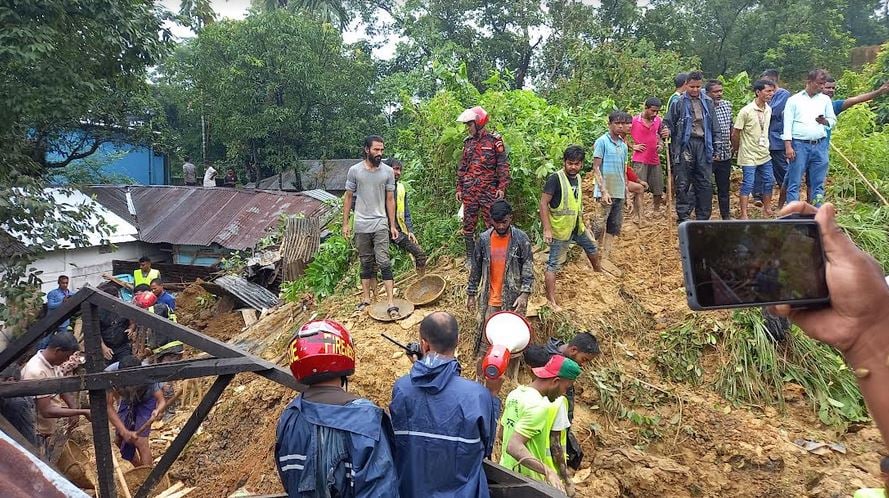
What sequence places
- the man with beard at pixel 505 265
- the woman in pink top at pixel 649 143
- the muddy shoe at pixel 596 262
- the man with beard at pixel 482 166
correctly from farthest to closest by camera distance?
1. the woman in pink top at pixel 649 143
2. the muddy shoe at pixel 596 262
3. the man with beard at pixel 482 166
4. the man with beard at pixel 505 265

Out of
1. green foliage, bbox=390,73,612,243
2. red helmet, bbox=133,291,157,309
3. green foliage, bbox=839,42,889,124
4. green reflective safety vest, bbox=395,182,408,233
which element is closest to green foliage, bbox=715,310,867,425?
green foliage, bbox=390,73,612,243

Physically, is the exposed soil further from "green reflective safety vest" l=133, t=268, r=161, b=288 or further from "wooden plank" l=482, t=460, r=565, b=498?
"green reflective safety vest" l=133, t=268, r=161, b=288

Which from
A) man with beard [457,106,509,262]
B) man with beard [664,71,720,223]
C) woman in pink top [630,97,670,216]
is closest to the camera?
man with beard [457,106,509,262]

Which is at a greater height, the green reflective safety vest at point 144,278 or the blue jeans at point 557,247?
the blue jeans at point 557,247

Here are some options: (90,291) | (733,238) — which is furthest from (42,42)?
(733,238)

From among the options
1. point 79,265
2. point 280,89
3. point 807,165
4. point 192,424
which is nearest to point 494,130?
point 807,165

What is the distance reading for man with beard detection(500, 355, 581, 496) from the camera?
10.6 feet

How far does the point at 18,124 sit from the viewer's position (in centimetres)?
595

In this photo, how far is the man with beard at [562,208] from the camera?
19.9 ft

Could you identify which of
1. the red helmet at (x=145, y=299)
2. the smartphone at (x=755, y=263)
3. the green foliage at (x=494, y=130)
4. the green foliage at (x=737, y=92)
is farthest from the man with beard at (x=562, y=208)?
the red helmet at (x=145, y=299)

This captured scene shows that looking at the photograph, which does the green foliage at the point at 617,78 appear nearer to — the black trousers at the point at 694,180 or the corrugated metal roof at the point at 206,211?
the black trousers at the point at 694,180

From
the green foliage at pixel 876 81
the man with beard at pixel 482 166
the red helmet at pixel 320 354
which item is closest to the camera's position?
the red helmet at pixel 320 354

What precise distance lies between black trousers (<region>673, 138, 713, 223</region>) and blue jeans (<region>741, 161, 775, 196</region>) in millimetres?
518

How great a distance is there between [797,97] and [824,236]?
6.64 meters
